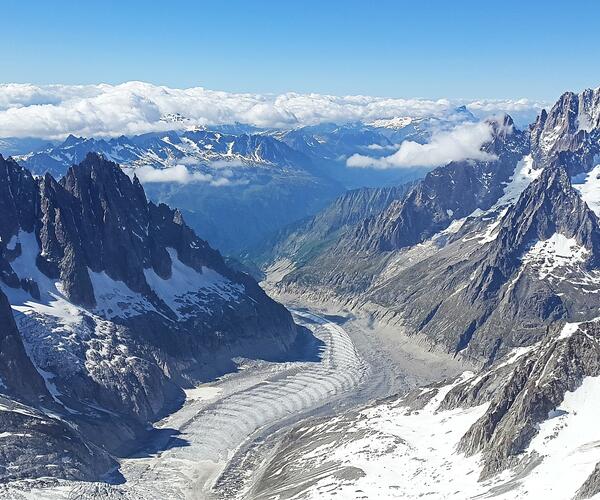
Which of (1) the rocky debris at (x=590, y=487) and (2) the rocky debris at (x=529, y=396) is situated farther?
(2) the rocky debris at (x=529, y=396)

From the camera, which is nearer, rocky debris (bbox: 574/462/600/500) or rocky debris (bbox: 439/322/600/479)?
rocky debris (bbox: 574/462/600/500)

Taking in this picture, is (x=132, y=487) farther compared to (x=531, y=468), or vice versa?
(x=132, y=487)

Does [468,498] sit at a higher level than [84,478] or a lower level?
higher

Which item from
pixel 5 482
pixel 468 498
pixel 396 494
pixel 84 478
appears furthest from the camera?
pixel 84 478

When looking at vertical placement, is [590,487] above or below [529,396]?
below

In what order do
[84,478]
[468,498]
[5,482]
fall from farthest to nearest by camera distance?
[84,478], [5,482], [468,498]

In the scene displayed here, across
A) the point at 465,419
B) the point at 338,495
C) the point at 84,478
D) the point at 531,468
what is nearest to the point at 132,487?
the point at 84,478

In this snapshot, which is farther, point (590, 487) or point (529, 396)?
point (529, 396)

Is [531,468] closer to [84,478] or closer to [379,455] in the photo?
[379,455]

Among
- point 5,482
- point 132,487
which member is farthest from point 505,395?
point 5,482

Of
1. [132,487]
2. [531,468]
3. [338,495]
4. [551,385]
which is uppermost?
[551,385]
